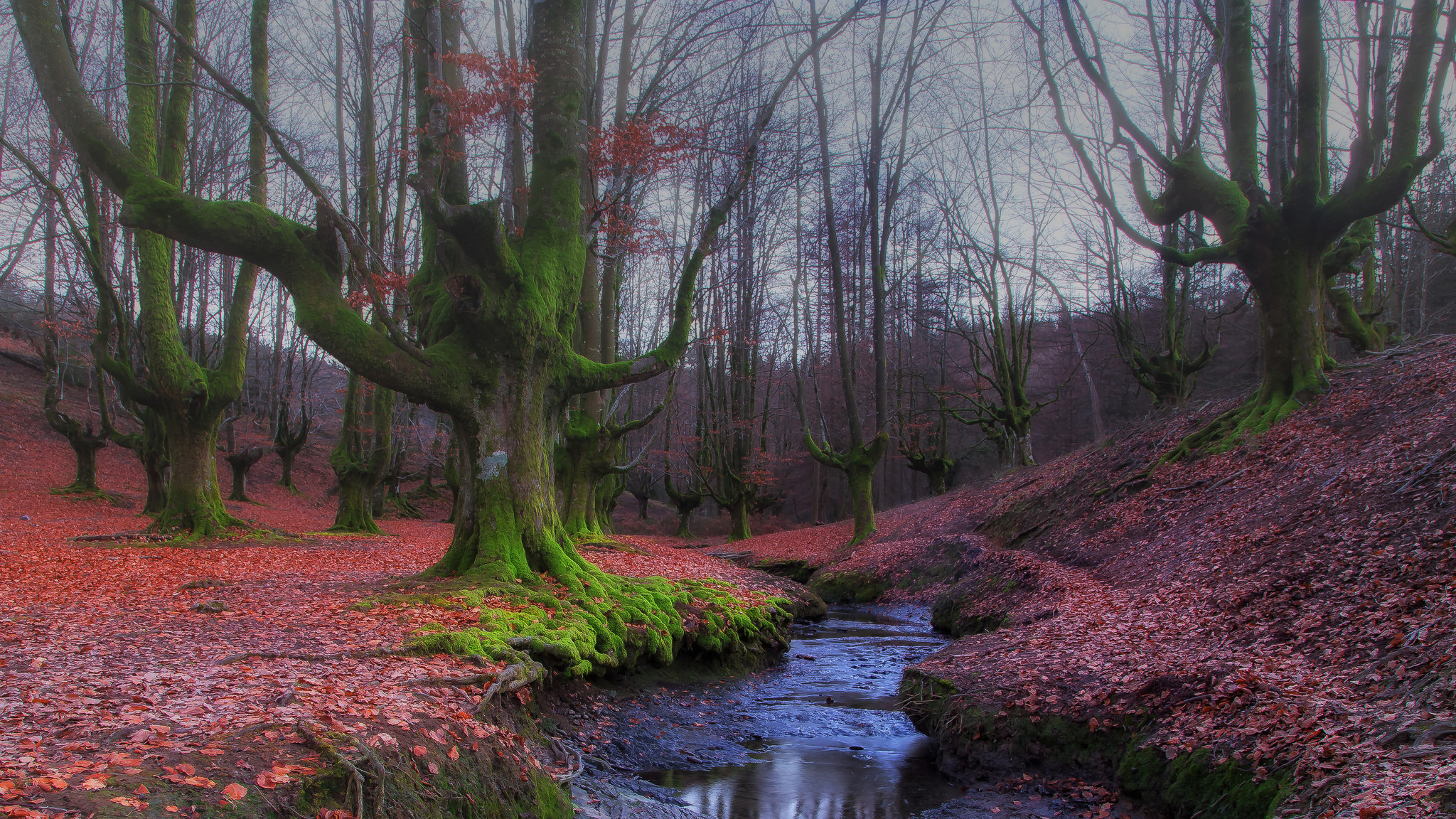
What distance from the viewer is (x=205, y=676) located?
420 cm

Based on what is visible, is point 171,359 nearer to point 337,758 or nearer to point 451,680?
point 451,680

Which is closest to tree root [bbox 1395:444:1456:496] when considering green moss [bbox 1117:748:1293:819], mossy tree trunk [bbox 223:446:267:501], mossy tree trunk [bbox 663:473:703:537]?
green moss [bbox 1117:748:1293:819]

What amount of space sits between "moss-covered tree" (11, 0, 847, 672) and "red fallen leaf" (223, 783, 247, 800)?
349 cm

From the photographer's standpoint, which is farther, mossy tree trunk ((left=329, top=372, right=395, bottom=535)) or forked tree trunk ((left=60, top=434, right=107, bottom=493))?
forked tree trunk ((left=60, top=434, right=107, bottom=493))

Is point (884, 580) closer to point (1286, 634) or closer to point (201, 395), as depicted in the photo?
point (1286, 634)

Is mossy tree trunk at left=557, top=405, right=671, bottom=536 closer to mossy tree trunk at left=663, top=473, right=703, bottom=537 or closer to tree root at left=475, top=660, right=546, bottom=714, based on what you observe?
tree root at left=475, top=660, right=546, bottom=714

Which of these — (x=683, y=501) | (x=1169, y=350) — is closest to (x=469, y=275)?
(x=1169, y=350)

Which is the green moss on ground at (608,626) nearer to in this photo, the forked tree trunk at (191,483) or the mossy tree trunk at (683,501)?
the forked tree trunk at (191,483)

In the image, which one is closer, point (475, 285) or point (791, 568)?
point (475, 285)

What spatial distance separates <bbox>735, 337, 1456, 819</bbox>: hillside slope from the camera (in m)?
3.75

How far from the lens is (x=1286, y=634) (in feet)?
17.3

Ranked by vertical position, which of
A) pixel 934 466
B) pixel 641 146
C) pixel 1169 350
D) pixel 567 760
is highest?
pixel 641 146

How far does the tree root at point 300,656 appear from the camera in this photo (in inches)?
183

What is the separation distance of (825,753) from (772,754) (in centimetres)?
44
